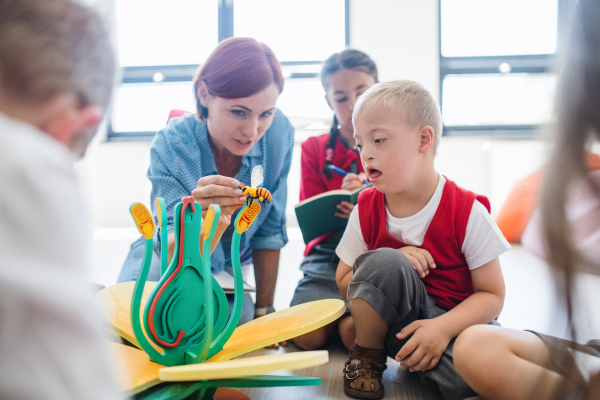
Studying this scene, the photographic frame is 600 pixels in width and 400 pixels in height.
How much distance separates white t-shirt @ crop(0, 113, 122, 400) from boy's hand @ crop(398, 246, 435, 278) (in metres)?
0.61

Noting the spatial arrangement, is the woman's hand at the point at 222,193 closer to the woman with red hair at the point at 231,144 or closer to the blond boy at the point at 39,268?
the woman with red hair at the point at 231,144

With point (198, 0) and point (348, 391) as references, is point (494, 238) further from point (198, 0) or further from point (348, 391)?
point (198, 0)

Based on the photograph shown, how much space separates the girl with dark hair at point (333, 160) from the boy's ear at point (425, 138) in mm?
301

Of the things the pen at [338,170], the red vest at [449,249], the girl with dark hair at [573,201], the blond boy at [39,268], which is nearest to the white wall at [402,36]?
the pen at [338,170]

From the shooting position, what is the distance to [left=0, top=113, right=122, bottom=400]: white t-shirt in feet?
0.96

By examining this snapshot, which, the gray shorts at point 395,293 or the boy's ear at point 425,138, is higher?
the boy's ear at point 425,138

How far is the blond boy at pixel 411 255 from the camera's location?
774 mm

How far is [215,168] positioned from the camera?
1203mm

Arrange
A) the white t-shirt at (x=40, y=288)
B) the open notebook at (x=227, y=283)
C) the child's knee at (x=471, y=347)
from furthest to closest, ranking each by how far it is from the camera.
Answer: the open notebook at (x=227, y=283)
the child's knee at (x=471, y=347)
the white t-shirt at (x=40, y=288)

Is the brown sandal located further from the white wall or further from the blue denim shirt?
the white wall

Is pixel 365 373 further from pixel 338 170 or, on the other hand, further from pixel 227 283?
pixel 338 170

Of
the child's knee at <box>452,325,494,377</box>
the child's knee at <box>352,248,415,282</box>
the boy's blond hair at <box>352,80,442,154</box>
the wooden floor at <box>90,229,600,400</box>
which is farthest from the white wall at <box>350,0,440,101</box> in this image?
the child's knee at <box>452,325,494,377</box>

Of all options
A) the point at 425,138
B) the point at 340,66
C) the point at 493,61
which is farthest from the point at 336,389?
the point at 493,61

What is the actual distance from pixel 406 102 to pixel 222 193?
413mm
